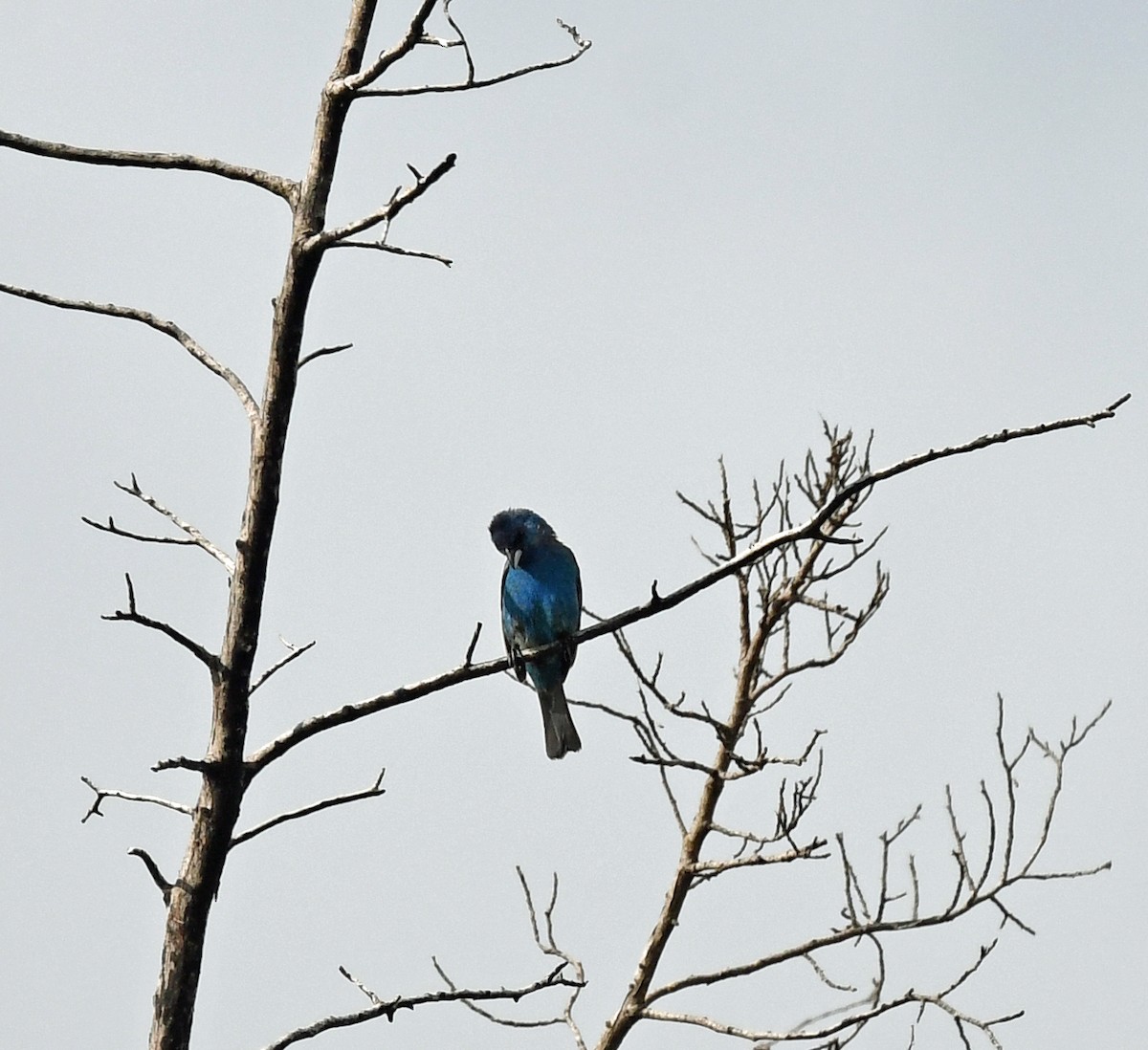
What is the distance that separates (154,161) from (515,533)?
4590 mm

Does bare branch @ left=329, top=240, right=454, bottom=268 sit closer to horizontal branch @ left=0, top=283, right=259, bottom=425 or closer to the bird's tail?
horizontal branch @ left=0, top=283, right=259, bottom=425

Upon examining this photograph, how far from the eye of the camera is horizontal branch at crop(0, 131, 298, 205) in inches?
155

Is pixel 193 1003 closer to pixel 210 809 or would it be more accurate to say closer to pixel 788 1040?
pixel 210 809

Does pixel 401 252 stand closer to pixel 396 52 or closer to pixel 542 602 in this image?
pixel 396 52

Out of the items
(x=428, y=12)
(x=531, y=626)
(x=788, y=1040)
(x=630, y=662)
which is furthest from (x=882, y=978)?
(x=428, y=12)

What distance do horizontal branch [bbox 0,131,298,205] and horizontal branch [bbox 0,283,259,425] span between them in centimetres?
37

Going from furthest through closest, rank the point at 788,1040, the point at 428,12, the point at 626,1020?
the point at 626,1020
the point at 788,1040
the point at 428,12

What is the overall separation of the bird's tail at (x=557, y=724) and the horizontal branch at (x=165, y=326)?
4572mm

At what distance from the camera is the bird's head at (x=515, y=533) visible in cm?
842

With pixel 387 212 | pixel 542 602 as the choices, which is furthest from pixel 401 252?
pixel 542 602

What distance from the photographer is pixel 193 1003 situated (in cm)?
390

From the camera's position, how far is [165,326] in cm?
413

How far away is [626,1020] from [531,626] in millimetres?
2180

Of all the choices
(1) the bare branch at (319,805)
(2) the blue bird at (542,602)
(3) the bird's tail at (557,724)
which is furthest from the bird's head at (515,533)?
(1) the bare branch at (319,805)
